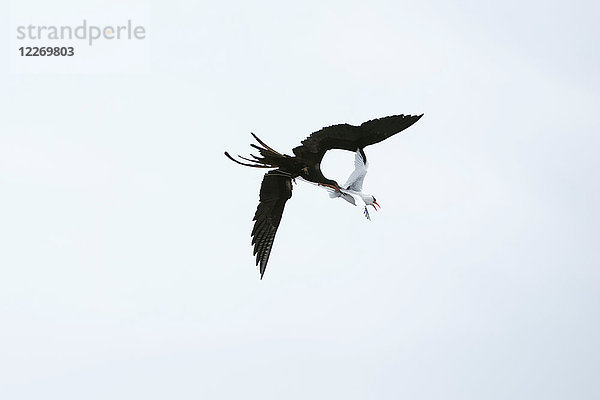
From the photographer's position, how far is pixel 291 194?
3784 cm

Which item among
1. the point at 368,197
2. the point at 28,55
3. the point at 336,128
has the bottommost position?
the point at 368,197

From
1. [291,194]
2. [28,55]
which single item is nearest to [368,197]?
[291,194]

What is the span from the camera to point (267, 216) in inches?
1505

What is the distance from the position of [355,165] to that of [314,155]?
4.66 feet


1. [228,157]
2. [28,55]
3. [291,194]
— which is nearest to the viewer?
[228,157]

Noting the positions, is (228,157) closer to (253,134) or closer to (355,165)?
(253,134)

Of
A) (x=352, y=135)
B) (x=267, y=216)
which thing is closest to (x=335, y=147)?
(x=352, y=135)

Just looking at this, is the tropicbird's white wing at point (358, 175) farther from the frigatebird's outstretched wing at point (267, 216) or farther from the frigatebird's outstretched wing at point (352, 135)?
the frigatebird's outstretched wing at point (267, 216)

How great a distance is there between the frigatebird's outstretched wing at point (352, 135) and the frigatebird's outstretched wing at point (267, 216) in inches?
120

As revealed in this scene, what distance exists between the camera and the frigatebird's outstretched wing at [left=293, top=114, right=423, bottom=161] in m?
34.2

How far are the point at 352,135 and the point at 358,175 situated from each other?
1348mm

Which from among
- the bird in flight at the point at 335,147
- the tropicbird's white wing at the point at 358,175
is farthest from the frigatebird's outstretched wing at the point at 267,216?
the tropicbird's white wing at the point at 358,175

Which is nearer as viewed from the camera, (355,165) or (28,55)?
(355,165)

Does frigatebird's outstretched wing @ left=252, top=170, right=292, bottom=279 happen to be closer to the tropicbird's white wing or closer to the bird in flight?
the bird in flight
